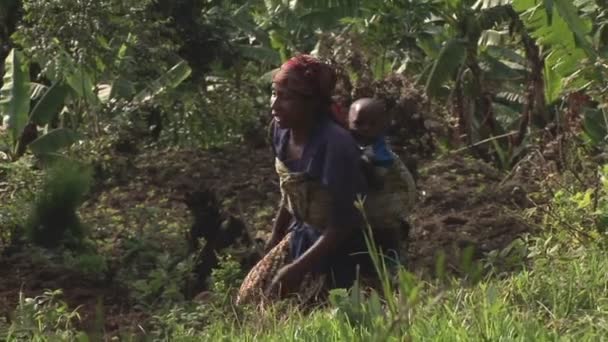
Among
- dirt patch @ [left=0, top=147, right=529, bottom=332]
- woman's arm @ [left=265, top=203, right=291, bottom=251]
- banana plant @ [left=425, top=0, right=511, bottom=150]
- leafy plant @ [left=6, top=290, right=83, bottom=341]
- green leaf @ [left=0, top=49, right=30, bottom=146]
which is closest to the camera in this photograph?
leafy plant @ [left=6, top=290, right=83, bottom=341]

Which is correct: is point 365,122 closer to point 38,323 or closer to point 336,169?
point 336,169

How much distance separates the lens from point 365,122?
18.2 ft

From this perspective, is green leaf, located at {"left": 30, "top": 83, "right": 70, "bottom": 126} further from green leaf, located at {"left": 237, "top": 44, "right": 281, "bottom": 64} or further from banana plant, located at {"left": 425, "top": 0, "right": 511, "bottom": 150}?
banana plant, located at {"left": 425, "top": 0, "right": 511, "bottom": 150}

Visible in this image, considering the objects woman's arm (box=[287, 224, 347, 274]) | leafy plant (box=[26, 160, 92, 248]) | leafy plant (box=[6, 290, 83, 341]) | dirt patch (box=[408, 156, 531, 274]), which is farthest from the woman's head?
leafy plant (box=[26, 160, 92, 248])

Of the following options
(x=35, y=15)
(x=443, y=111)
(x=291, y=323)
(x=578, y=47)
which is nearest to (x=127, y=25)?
(x=35, y=15)

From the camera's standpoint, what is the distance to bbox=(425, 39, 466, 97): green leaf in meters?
8.35

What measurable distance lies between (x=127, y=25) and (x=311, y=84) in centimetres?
318

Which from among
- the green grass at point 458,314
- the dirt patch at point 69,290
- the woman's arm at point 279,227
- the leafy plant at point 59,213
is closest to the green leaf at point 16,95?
the leafy plant at point 59,213

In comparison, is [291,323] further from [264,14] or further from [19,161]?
[264,14]

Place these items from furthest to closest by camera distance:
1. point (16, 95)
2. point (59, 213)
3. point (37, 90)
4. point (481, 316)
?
1. point (37, 90)
2. point (16, 95)
3. point (59, 213)
4. point (481, 316)

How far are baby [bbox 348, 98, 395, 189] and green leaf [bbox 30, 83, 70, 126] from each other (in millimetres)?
3366

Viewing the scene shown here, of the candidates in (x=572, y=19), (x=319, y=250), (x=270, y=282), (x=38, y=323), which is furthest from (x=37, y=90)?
(x=38, y=323)

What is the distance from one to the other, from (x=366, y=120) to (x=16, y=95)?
11.0ft

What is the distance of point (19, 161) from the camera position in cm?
808
